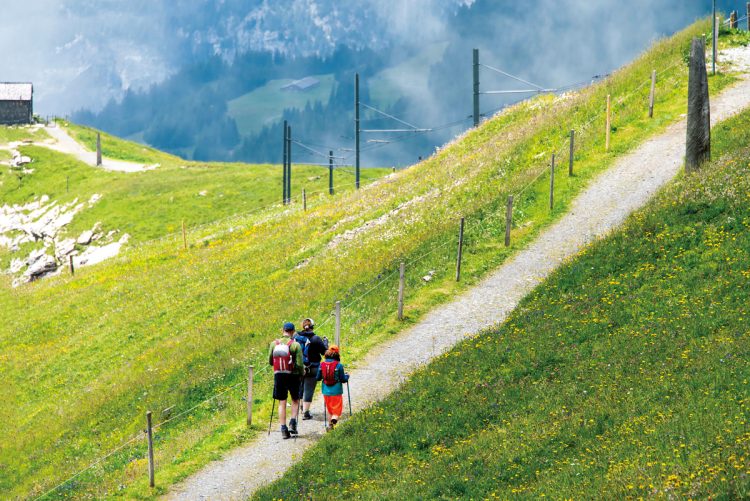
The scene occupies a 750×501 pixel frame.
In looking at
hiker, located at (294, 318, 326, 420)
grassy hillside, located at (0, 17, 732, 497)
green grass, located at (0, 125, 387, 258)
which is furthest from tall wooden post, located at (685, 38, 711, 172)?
green grass, located at (0, 125, 387, 258)

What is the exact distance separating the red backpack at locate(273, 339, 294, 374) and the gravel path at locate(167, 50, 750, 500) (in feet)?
5.62

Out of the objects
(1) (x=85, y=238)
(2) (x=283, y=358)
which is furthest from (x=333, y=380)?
(1) (x=85, y=238)

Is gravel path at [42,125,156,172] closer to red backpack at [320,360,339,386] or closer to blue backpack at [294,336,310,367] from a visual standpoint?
blue backpack at [294,336,310,367]

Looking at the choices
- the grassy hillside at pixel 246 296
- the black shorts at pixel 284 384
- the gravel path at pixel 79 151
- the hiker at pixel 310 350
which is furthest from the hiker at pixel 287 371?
the gravel path at pixel 79 151

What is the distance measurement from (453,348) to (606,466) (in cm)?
967

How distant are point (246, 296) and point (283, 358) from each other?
20189mm

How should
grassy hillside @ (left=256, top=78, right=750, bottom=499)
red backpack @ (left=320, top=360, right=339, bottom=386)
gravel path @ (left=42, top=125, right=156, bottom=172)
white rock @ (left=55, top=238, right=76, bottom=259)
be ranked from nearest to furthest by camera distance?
grassy hillside @ (left=256, top=78, right=750, bottom=499) < red backpack @ (left=320, top=360, right=339, bottom=386) < white rock @ (left=55, top=238, right=76, bottom=259) < gravel path @ (left=42, top=125, right=156, bottom=172)

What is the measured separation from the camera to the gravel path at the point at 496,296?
66.9ft

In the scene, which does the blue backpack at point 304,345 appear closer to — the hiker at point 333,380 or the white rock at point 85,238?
the hiker at point 333,380

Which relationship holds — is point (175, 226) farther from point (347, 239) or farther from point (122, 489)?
point (122, 489)

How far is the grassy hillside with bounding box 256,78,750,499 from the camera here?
14.5 meters

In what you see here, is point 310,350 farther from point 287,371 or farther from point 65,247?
point 65,247

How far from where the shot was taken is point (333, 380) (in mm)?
20812

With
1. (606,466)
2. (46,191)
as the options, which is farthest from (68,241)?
(606,466)
